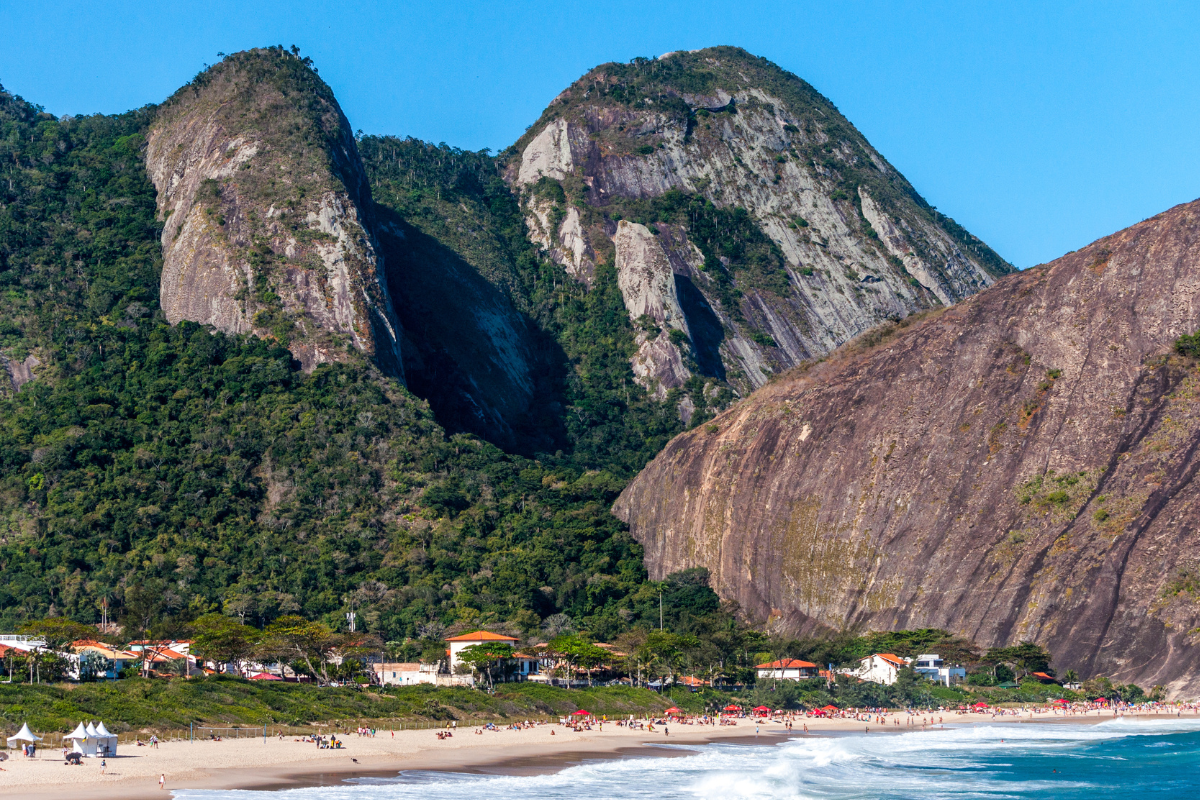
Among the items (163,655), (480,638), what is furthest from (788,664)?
(163,655)

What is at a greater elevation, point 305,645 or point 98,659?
point 305,645

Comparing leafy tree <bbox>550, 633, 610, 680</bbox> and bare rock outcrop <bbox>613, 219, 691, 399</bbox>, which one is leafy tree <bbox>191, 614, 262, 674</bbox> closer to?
leafy tree <bbox>550, 633, 610, 680</bbox>

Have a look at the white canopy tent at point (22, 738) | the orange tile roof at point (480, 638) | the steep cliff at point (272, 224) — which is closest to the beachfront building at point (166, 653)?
the orange tile roof at point (480, 638)

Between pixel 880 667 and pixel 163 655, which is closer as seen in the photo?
pixel 163 655

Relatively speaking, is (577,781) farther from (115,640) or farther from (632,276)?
(632,276)

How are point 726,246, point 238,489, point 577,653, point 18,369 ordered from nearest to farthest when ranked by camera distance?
1. point 577,653
2. point 238,489
3. point 18,369
4. point 726,246

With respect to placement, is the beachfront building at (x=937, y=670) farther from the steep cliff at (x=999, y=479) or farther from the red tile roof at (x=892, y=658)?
the steep cliff at (x=999, y=479)

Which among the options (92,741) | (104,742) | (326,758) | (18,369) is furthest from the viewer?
(18,369)

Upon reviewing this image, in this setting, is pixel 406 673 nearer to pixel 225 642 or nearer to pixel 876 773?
pixel 225 642
